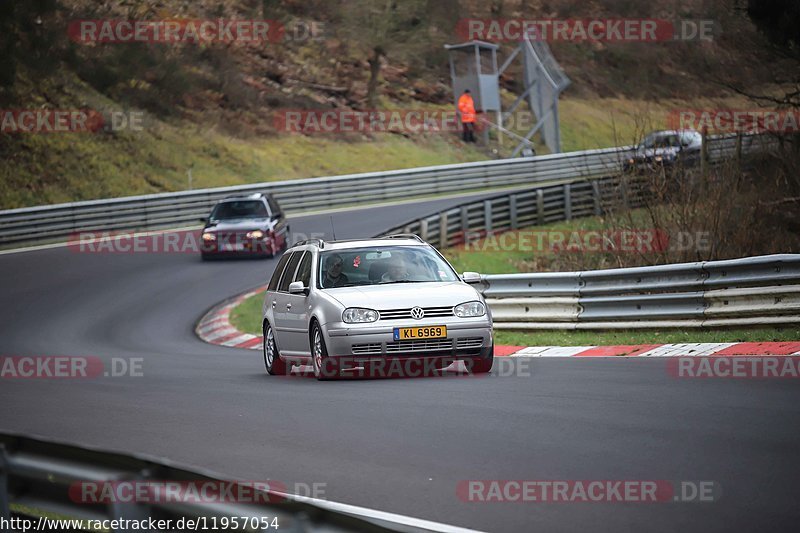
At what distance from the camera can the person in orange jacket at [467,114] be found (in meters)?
52.2

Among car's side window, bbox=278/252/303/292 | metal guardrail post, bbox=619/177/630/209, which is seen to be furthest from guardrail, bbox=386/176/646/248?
car's side window, bbox=278/252/303/292

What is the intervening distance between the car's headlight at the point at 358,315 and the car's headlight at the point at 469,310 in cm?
85

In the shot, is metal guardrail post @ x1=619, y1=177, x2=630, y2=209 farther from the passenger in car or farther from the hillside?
the passenger in car

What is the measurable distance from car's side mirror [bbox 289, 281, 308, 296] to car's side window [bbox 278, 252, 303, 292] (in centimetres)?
98

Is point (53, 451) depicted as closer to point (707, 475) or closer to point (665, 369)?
point (707, 475)

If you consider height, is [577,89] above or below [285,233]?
above

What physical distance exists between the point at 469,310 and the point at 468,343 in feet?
1.14

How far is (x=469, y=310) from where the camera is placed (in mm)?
12688

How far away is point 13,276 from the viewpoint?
27.8 meters

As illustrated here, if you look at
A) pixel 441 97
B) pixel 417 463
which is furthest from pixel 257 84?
Result: pixel 417 463

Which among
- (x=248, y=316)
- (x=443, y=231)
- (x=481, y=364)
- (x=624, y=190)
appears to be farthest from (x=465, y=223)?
(x=481, y=364)

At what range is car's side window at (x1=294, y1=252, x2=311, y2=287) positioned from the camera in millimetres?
13961

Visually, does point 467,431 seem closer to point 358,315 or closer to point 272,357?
point 358,315

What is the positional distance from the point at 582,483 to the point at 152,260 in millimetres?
24973
